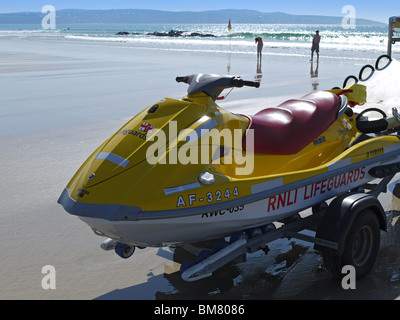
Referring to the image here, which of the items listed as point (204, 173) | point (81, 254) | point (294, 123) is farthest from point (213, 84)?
point (81, 254)

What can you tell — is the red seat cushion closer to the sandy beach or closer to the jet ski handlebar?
the jet ski handlebar

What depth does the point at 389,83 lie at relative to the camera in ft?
20.7

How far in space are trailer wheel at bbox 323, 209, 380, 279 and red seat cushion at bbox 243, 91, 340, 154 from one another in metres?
0.77

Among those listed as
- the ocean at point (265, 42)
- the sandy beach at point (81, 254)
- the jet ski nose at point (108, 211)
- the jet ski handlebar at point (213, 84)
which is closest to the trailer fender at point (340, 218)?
the sandy beach at point (81, 254)

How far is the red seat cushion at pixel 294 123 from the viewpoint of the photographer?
13.4 feet

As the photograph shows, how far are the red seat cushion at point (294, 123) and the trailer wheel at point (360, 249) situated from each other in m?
0.77

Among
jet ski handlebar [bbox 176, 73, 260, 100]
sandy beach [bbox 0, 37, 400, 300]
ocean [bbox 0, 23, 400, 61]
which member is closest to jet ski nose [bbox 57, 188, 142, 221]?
sandy beach [bbox 0, 37, 400, 300]

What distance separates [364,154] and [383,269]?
99cm

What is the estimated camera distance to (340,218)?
3893 mm

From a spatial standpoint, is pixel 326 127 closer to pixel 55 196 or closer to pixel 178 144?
pixel 178 144

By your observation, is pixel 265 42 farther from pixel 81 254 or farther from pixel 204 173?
pixel 204 173

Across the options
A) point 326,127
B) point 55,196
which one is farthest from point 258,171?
point 55,196

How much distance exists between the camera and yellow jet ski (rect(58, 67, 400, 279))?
11.0 ft

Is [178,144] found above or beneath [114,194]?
above
